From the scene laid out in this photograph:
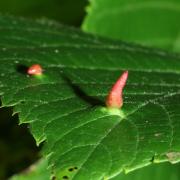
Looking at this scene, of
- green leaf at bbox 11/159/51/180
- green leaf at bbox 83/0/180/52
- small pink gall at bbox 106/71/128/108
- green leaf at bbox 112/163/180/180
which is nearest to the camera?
small pink gall at bbox 106/71/128/108

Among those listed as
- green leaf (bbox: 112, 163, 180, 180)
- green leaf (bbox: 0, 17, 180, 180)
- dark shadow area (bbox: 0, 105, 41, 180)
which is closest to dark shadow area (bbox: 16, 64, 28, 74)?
green leaf (bbox: 0, 17, 180, 180)

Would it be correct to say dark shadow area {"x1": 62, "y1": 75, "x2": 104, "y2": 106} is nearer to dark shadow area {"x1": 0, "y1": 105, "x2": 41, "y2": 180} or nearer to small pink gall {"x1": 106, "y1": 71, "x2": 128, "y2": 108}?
small pink gall {"x1": 106, "y1": 71, "x2": 128, "y2": 108}

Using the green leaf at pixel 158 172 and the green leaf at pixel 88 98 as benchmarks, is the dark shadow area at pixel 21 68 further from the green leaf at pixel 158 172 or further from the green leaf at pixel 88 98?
the green leaf at pixel 158 172

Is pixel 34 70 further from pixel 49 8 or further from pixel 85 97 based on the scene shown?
pixel 49 8

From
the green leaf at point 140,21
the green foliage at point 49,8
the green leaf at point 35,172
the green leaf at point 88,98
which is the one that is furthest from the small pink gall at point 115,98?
the green foliage at point 49,8

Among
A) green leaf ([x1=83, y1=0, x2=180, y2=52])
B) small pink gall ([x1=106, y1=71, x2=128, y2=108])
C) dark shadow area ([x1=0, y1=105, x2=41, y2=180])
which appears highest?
green leaf ([x1=83, y1=0, x2=180, y2=52])

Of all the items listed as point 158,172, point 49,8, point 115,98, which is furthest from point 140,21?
point 115,98
